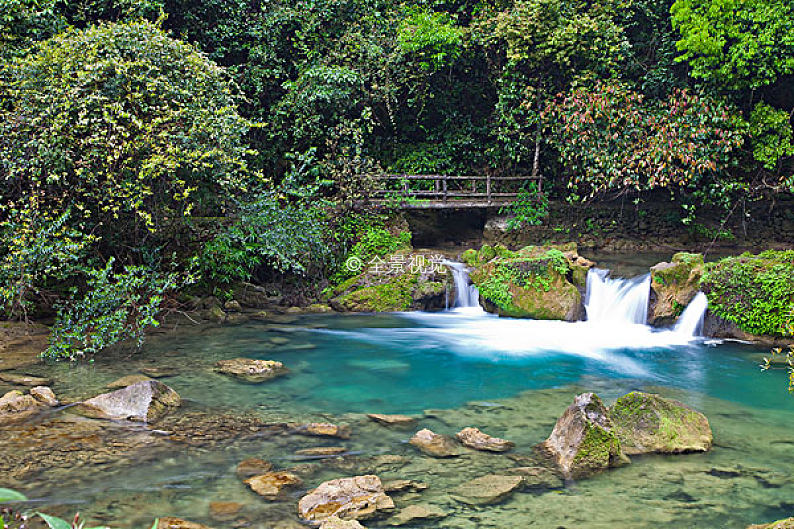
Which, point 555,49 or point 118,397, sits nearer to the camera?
point 118,397

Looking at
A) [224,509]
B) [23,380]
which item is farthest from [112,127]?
[224,509]

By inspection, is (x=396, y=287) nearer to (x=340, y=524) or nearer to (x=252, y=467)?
(x=252, y=467)

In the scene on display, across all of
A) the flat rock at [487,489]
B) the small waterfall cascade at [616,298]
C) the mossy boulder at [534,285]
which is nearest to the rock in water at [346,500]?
the flat rock at [487,489]

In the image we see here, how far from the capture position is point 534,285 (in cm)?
1369

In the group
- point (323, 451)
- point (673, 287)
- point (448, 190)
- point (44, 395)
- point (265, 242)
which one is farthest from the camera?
point (448, 190)

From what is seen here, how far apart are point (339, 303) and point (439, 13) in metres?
9.77

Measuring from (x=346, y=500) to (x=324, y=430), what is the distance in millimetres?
1763

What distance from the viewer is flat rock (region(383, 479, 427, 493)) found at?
540 centimetres

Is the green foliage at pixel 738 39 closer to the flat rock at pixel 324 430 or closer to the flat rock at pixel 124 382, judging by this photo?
the flat rock at pixel 324 430

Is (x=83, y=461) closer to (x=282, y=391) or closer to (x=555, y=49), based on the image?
→ (x=282, y=391)

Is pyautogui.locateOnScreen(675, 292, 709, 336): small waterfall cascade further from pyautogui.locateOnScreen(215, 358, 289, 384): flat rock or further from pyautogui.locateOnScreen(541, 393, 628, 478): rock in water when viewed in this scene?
pyautogui.locateOnScreen(215, 358, 289, 384): flat rock

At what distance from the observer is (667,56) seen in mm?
17875

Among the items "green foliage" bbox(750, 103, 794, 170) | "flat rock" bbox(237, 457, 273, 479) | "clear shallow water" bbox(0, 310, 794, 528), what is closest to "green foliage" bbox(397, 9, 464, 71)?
"clear shallow water" bbox(0, 310, 794, 528)

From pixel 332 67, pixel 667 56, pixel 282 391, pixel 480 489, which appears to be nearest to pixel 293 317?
pixel 282 391
